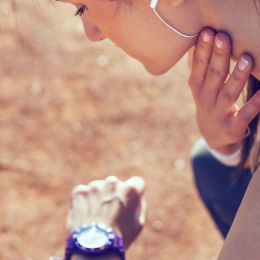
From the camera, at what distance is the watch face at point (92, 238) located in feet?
6.85

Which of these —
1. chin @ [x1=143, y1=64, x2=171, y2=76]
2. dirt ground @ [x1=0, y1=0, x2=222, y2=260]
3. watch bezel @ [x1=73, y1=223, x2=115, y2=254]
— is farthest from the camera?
dirt ground @ [x1=0, y1=0, x2=222, y2=260]

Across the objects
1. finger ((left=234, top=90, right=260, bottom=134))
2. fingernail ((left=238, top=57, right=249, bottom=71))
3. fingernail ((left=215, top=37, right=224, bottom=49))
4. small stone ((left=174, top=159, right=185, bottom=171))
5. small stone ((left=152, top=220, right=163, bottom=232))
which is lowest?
small stone ((left=152, top=220, right=163, bottom=232))

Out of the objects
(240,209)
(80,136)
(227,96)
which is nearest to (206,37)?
(227,96)

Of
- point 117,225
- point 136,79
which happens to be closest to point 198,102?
point 117,225

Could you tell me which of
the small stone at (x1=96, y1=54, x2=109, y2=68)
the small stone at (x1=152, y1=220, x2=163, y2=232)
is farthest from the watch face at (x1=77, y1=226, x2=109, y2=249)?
the small stone at (x1=96, y1=54, x2=109, y2=68)

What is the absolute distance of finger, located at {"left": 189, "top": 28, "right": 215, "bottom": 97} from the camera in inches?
71.6

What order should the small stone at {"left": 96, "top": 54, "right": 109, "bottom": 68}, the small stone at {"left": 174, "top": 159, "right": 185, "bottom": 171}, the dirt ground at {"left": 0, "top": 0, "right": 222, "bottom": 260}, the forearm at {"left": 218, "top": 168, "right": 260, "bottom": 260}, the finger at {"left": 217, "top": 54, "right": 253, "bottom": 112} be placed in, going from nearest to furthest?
1. the forearm at {"left": 218, "top": 168, "right": 260, "bottom": 260}
2. the finger at {"left": 217, "top": 54, "right": 253, "bottom": 112}
3. the dirt ground at {"left": 0, "top": 0, "right": 222, "bottom": 260}
4. the small stone at {"left": 174, "top": 159, "right": 185, "bottom": 171}
5. the small stone at {"left": 96, "top": 54, "right": 109, "bottom": 68}

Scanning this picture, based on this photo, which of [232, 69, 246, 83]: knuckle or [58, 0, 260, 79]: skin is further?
[232, 69, 246, 83]: knuckle

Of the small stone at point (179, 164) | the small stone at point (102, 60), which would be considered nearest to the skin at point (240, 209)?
the small stone at point (179, 164)

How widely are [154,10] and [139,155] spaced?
172cm

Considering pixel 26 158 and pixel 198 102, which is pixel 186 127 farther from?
pixel 198 102

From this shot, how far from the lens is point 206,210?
313cm

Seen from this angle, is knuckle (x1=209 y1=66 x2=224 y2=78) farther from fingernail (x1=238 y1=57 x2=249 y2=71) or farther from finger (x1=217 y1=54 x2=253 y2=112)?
fingernail (x1=238 y1=57 x2=249 y2=71)

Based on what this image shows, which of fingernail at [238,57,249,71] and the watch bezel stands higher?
fingernail at [238,57,249,71]
